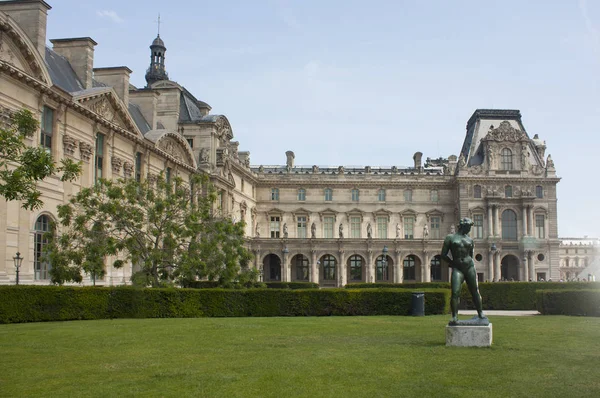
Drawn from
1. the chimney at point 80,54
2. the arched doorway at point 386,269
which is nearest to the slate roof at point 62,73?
the chimney at point 80,54

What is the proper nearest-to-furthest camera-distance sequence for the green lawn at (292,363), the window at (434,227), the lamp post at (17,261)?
the green lawn at (292,363), the lamp post at (17,261), the window at (434,227)

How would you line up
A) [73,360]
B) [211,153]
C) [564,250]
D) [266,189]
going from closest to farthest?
[73,360] → [211,153] → [266,189] → [564,250]

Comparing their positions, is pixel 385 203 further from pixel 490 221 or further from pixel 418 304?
pixel 418 304

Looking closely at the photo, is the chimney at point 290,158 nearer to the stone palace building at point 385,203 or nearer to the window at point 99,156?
the stone palace building at point 385,203

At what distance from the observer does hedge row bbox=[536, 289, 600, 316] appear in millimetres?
30656

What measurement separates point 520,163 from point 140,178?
1949 inches

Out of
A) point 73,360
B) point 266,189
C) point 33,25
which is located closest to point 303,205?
point 266,189

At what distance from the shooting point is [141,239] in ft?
115

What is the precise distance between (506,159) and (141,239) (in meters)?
A: 56.6

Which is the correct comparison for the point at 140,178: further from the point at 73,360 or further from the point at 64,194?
the point at 73,360

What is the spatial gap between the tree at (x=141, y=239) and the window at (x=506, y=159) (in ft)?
167

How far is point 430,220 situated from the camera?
276 feet

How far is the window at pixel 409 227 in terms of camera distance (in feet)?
276

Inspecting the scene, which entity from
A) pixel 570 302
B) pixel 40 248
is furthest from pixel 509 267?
pixel 40 248
